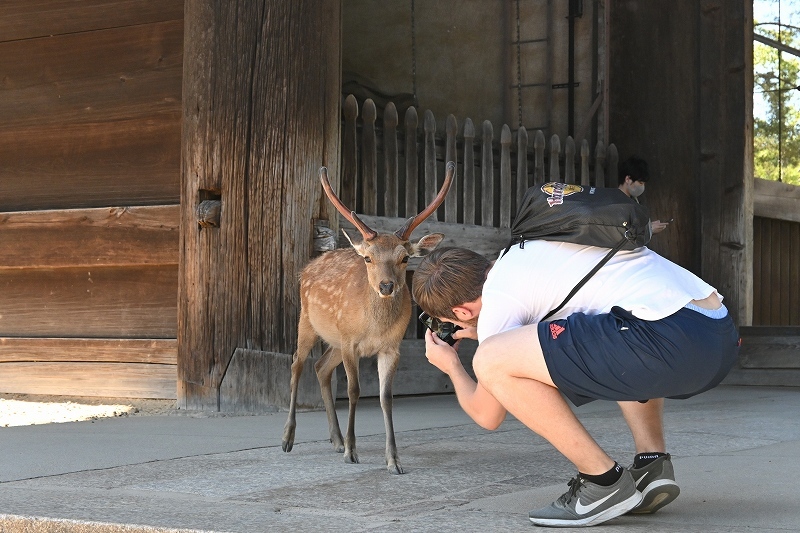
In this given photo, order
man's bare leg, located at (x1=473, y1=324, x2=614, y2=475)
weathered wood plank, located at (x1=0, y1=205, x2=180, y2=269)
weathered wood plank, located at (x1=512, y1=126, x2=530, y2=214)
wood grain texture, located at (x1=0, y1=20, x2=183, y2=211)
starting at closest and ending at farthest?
man's bare leg, located at (x1=473, y1=324, x2=614, y2=475) < weathered wood plank, located at (x1=0, y1=205, x2=180, y2=269) < wood grain texture, located at (x1=0, y1=20, x2=183, y2=211) < weathered wood plank, located at (x1=512, y1=126, x2=530, y2=214)

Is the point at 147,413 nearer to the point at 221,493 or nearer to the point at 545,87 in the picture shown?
the point at 221,493

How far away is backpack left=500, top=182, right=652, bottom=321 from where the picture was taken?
363 centimetres

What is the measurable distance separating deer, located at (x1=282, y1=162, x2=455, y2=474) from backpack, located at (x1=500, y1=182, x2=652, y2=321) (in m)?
1.82

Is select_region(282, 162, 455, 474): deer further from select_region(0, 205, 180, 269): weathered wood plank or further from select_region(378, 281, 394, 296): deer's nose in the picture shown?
select_region(0, 205, 180, 269): weathered wood plank

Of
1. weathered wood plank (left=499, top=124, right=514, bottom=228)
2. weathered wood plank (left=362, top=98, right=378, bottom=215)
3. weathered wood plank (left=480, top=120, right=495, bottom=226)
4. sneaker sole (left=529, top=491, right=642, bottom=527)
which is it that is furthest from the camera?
weathered wood plank (left=499, top=124, right=514, bottom=228)

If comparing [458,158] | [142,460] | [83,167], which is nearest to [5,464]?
[142,460]

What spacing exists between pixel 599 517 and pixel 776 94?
950cm

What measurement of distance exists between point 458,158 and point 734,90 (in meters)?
2.91

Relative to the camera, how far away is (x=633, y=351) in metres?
3.54

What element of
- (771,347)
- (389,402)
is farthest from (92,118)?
(771,347)

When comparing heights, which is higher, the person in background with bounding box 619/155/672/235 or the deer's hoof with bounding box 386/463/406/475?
the person in background with bounding box 619/155/672/235

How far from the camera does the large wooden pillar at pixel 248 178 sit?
24.8 ft

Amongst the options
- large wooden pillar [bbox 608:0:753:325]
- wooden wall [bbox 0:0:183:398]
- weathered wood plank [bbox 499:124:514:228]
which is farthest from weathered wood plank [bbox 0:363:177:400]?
large wooden pillar [bbox 608:0:753:325]

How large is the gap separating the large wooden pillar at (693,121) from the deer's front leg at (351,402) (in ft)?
17.7
